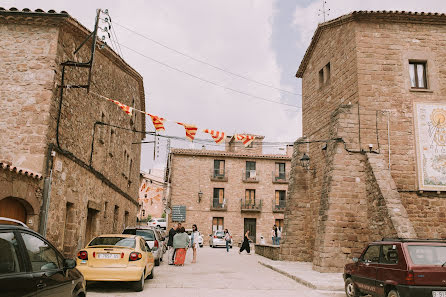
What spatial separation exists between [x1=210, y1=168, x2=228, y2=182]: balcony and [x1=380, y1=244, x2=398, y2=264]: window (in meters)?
30.7

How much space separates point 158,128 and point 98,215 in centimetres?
449

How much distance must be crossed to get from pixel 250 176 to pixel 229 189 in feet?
8.56

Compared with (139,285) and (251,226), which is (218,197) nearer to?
(251,226)

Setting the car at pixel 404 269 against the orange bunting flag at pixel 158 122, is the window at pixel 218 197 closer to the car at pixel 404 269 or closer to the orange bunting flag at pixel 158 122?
the orange bunting flag at pixel 158 122

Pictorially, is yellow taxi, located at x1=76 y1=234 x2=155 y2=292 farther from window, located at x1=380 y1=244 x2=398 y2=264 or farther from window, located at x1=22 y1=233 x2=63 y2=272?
window, located at x1=380 y1=244 x2=398 y2=264

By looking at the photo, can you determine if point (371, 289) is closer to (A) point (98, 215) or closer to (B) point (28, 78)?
(B) point (28, 78)

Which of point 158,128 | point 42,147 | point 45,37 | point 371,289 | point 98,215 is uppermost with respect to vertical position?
point 45,37

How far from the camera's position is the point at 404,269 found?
6.27 metres

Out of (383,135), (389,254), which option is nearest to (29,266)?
(389,254)

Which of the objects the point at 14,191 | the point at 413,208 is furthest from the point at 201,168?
the point at 14,191

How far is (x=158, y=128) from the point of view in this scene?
514 inches

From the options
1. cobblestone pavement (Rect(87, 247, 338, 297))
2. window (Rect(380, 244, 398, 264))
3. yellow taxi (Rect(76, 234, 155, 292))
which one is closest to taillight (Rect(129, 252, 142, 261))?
yellow taxi (Rect(76, 234, 155, 292))

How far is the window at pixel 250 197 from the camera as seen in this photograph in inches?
1485

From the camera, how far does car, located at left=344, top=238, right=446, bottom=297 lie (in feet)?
19.8
